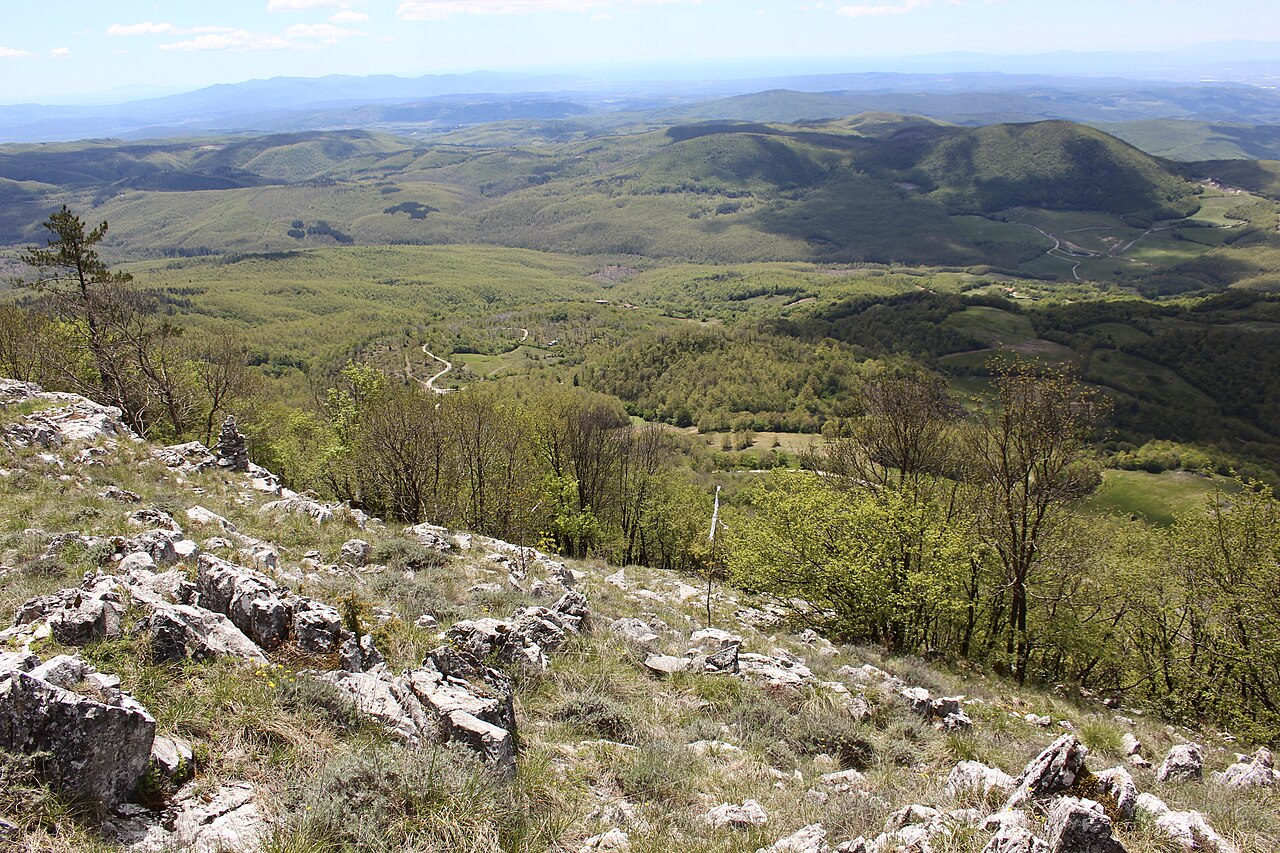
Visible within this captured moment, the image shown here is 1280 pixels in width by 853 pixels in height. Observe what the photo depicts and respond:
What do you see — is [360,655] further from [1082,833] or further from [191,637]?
[1082,833]

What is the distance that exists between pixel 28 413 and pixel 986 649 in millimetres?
36425

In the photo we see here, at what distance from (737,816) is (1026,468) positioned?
1625cm

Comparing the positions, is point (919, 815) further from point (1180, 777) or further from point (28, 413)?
point (28, 413)

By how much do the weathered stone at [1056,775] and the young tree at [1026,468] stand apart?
41.0ft

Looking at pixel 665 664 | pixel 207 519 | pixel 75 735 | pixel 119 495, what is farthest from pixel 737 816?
pixel 119 495

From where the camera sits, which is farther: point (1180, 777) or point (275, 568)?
point (275, 568)

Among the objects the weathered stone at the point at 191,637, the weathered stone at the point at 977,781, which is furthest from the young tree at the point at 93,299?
the weathered stone at the point at 977,781

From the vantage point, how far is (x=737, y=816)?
7.50 m

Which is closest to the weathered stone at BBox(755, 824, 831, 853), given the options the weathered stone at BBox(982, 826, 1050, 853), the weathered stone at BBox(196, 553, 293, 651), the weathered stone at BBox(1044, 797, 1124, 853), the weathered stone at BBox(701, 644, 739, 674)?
the weathered stone at BBox(982, 826, 1050, 853)

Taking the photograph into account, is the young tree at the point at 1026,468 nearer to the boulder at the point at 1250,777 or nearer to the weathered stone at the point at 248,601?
the boulder at the point at 1250,777

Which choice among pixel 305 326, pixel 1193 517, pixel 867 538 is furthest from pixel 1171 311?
pixel 305 326

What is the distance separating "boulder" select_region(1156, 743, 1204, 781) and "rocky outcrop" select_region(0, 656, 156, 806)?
590 inches

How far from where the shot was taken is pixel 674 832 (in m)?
7.08

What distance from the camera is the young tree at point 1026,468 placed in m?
18.2
